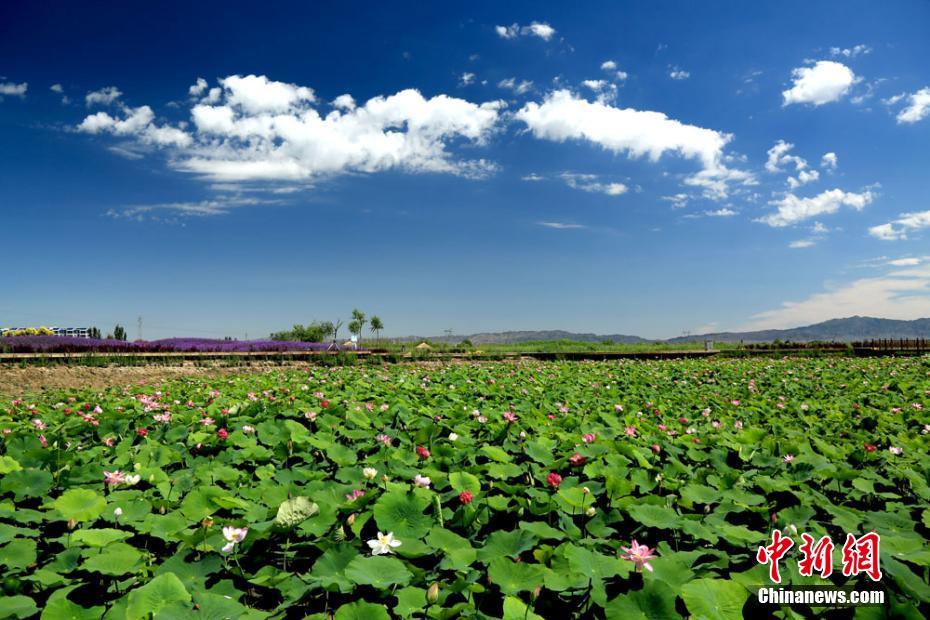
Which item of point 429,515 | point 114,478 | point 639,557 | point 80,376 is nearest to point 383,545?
point 429,515

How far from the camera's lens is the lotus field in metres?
1.70

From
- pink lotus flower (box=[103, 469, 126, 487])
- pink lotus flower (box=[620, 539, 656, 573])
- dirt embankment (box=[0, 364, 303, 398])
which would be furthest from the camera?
dirt embankment (box=[0, 364, 303, 398])

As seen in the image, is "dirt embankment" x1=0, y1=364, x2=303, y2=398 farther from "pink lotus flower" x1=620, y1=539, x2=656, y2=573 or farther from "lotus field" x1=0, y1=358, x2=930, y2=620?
"pink lotus flower" x1=620, y1=539, x2=656, y2=573

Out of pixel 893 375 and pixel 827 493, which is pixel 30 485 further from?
pixel 893 375

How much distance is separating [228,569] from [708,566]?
185 centimetres

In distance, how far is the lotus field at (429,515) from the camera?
1704mm

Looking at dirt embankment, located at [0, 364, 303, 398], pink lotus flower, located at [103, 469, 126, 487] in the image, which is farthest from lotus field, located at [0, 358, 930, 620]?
dirt embankment, located at [0, 364, 303, 398]

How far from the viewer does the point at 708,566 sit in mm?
1976
